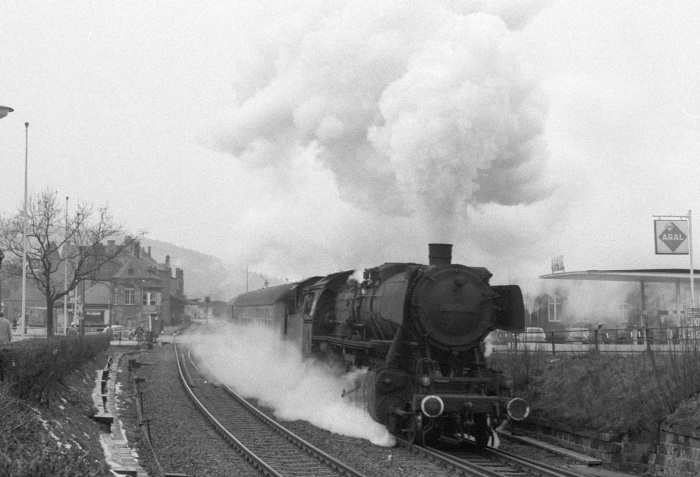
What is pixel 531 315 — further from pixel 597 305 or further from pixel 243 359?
pixel 243 359

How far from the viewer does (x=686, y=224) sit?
28.1m

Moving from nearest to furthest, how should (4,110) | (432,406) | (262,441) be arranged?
1. (432,406)
2. (4,110)
3. (262,441)

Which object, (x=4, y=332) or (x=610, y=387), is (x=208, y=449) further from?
(x=610, y=387)

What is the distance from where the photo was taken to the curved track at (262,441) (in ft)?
36.8

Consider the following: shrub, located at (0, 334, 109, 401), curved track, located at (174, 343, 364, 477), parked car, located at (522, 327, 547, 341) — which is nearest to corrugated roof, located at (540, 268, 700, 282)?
parked car, located at (522, 327, 547, 341)

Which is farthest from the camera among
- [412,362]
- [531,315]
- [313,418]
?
[531,315]

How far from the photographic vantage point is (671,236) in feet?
91.9

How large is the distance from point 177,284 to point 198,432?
99.3 meters

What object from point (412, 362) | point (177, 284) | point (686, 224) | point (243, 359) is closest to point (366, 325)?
point (412, 362)

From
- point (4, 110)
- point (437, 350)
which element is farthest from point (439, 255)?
point (4, 110)

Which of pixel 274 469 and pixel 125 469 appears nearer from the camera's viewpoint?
pixel 125 469

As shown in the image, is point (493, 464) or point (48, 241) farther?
point (48, 241)

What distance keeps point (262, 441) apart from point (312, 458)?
2073 mm

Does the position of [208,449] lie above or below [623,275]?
below
